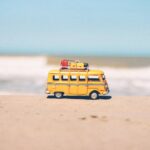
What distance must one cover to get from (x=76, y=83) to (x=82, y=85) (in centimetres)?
33

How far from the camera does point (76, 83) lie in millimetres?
18750

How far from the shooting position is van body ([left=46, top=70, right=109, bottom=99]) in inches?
736

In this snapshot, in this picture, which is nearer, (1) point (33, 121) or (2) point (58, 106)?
(1) point (33, 121)

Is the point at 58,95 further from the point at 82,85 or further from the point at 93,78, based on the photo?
the point at 93,78

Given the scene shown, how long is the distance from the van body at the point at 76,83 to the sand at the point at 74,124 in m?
0.87

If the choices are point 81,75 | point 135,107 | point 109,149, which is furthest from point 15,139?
point 81,75

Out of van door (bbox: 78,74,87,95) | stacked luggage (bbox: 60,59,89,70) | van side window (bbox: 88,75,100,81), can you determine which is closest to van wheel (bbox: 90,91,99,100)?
van door (bbox: 78,74,87,95)

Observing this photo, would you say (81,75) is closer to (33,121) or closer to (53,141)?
(33,121)

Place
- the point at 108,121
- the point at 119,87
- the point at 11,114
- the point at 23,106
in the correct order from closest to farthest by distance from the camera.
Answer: the point at 108,121
the point at 11,114
the point at 23,106
the point at 119,87

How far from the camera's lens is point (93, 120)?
13.5 m

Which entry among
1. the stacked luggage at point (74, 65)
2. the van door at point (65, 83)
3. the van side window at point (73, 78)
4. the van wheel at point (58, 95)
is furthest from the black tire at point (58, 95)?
the stacked luggage at point (74, 65)

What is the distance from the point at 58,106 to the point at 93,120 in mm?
3220

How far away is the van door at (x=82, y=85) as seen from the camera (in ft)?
61.3

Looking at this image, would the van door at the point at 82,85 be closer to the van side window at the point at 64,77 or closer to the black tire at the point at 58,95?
the van side window at the point at 64,77
